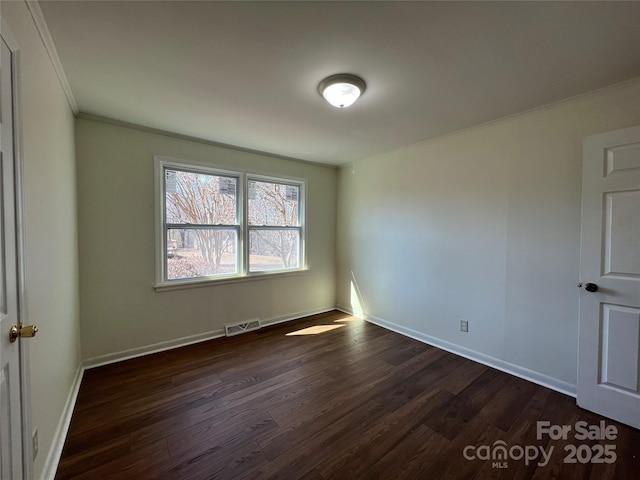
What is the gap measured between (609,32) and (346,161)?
9.57 feet

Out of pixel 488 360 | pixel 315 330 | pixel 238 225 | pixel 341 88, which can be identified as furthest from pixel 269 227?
pixel 488 360

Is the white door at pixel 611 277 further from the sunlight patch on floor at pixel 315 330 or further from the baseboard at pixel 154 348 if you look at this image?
the baseboard at pixel 154 348

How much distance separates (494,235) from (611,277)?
88 centimetres

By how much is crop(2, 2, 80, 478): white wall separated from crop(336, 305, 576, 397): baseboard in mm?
3280

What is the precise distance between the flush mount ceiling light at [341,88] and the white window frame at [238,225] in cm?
182

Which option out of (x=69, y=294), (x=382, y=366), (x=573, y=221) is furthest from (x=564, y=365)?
(x=69, y=294)

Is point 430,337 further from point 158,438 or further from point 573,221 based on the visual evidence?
point 158,438

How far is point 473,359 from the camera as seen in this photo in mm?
2803

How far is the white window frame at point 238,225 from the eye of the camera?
115 inches

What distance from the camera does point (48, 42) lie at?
1.53 meters

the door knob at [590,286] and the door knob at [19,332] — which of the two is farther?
the door knob at [590,286]

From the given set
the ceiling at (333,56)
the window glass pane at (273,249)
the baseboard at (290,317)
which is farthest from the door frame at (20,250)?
the baseboard at (290,317)

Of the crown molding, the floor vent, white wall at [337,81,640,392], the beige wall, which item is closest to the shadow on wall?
white wall at [337,81,640,392]

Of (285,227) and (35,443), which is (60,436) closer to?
(35,443)
